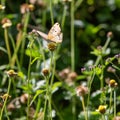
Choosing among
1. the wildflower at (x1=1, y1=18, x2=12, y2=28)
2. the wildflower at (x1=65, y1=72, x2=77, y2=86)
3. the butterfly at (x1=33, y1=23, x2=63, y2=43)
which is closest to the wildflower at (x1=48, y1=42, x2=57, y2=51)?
the butterfly at (x1=33, y1=23, x2=63, y2=43)

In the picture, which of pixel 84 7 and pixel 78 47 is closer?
pixel 78 47

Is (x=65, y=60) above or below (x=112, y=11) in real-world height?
below

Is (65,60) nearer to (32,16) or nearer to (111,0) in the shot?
(32,16)

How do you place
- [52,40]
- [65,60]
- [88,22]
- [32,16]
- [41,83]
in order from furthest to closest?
[88,22]
[32,16]
[65,60]
[41,83]
[52,40]

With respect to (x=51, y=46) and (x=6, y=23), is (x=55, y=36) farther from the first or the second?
(x=6, y=23)

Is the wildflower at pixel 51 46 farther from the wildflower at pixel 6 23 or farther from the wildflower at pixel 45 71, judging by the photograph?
the wildflower at pixel 6 23

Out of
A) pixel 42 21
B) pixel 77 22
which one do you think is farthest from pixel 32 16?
pixel 77 22

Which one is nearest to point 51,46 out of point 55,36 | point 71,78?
point 55,36

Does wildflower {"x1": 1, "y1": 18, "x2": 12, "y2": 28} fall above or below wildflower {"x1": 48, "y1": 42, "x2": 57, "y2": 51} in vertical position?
above

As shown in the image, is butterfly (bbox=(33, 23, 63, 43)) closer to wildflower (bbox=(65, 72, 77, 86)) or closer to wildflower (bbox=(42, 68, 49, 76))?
wildflower (bbox=(42, 68, 49, 76))

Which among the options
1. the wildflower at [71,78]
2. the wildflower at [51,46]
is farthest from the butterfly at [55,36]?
the wildflower at [71,78]

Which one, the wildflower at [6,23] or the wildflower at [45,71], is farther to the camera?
the wildflower at [6,23]
